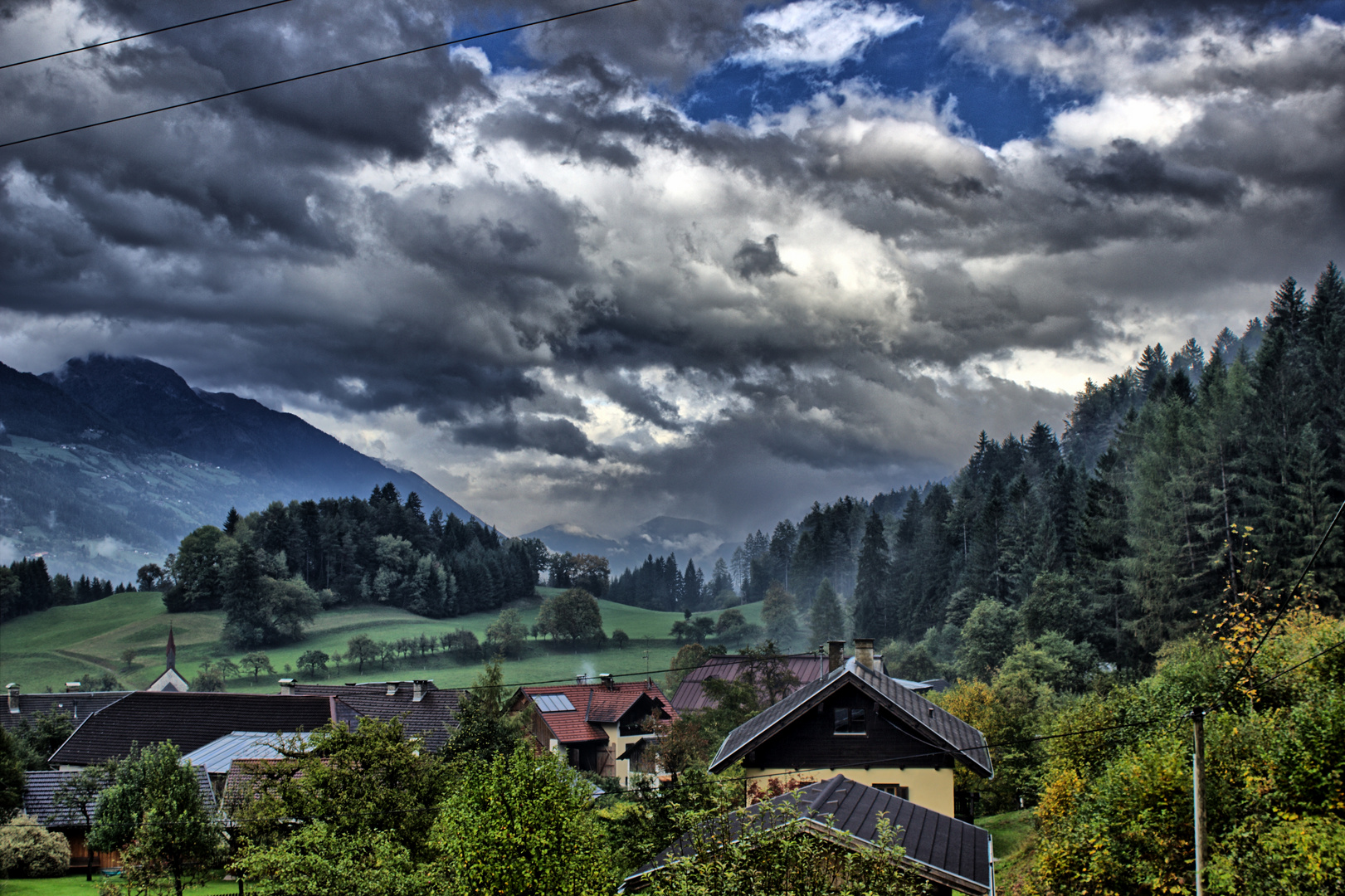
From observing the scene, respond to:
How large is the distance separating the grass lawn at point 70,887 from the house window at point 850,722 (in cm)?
2604

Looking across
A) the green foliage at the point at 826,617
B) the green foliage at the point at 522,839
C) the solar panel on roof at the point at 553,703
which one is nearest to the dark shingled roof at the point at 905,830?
the green foliage at the point at 522,839

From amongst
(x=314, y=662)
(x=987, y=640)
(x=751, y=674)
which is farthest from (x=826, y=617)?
(x=751, y=674)

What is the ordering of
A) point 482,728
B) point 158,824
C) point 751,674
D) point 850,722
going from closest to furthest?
point 850,722 < point 158,824 < point 482,728 < point 751,674

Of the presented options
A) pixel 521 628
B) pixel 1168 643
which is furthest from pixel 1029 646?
pixel 521 628

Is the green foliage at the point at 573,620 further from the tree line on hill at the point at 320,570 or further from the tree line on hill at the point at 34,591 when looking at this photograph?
the tree line on hill at the point at 34,591

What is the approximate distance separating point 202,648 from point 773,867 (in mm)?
153115

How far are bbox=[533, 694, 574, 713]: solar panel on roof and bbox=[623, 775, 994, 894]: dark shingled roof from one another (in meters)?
50.1

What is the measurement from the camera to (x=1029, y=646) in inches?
2525

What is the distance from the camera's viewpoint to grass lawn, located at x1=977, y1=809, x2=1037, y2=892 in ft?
109

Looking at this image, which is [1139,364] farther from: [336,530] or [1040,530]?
[336,530]

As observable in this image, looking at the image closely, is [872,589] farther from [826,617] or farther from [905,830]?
[905,830]

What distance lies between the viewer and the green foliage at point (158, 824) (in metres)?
34.7

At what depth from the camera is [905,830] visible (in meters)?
21.8

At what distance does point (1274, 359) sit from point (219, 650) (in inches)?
5790
